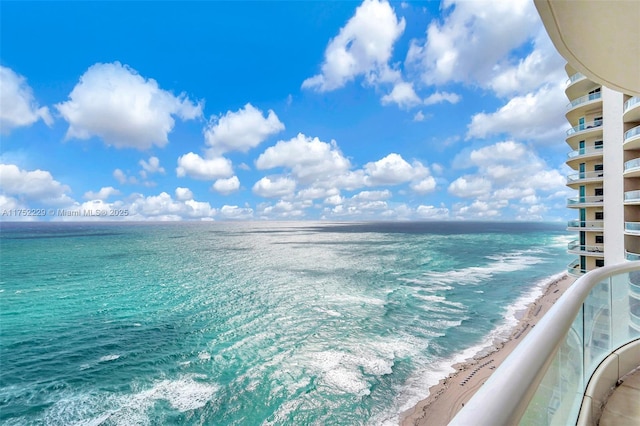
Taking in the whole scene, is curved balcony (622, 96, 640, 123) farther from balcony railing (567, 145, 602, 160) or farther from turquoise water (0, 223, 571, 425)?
turquoise water (0, 223, 571, 425)

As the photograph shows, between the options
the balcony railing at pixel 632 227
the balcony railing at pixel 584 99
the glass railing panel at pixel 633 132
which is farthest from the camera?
the balcony railing at pixel 584 99

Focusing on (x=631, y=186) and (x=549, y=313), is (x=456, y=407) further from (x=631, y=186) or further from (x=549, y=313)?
Result: (x=631, y=186)

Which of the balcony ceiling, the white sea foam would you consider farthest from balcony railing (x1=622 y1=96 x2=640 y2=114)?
the white sea foam

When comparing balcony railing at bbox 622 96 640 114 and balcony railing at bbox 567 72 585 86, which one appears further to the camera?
balcony railing at bbox 567 72 585 86

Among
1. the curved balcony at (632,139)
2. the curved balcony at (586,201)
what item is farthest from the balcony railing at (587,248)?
the curved balcony at (632,139)

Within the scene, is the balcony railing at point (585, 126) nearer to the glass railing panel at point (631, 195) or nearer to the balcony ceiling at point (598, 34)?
the glass railing panel at point (631, 195)

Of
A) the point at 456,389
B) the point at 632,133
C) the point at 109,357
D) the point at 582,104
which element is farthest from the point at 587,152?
the point at 109,357

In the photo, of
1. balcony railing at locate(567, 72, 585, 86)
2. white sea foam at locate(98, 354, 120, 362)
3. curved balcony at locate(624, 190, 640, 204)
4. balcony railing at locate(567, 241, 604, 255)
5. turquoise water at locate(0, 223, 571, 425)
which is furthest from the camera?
balcony railing at locate(567, 72, 585, 86)
